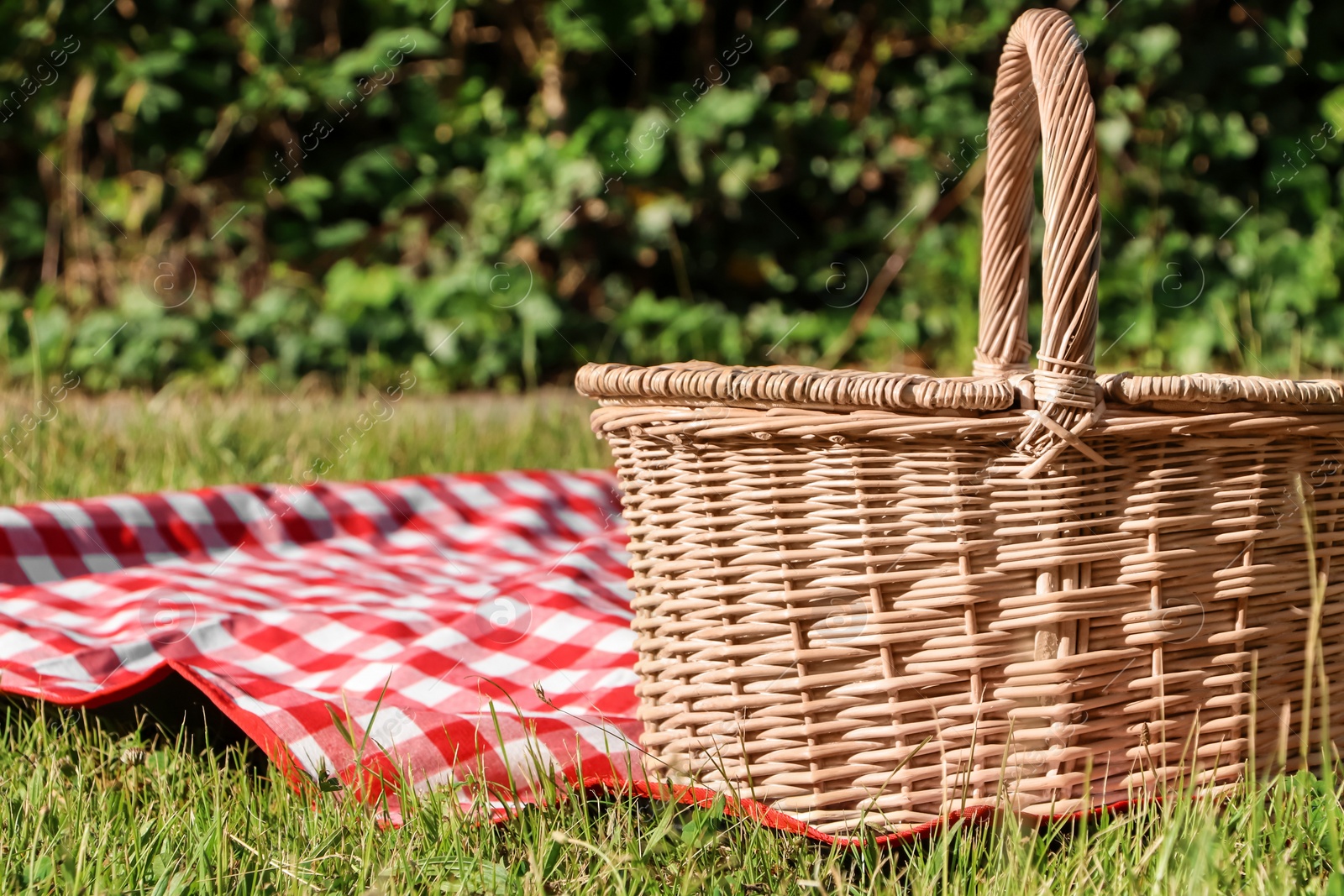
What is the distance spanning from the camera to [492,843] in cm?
90

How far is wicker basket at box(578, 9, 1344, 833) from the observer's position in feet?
2.98

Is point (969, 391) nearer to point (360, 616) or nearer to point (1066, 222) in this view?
point (1066, 222)

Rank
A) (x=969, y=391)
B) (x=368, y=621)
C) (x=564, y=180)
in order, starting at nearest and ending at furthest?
(x=969, y=391), (x=368, y=621), (x=564, y=180)

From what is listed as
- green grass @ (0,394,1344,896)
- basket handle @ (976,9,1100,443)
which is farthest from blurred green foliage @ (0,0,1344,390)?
basket handle @ (976,9,1100,443)

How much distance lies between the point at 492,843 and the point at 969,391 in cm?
50

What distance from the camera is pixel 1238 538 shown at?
0.96m

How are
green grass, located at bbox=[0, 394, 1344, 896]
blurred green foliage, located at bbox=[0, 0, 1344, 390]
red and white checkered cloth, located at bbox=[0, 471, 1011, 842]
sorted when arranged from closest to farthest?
green grass, located at bbox=[0, 394, 1344, 896], red and white checkered cloth, located at bbox=[0, 471, 1011, 842], blurred green foliage, located at bbox=[0, 0, 1344, 390]

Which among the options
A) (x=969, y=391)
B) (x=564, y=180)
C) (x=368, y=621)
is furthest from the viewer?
(x=564, y=180)

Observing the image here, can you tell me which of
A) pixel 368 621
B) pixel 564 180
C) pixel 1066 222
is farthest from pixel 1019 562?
pixel 564 180

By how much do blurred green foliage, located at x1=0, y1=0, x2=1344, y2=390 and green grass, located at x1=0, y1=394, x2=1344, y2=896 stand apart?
6.71 ft

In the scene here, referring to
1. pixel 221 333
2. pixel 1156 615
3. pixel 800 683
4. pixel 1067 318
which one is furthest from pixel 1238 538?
pixel 221 333

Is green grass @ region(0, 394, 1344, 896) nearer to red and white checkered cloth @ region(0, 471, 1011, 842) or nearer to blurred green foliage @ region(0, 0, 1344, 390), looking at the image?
red and white checkered cloth @ region(0, 471, 1011, 842)

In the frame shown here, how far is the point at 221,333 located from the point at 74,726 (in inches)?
101

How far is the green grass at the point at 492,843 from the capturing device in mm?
818
